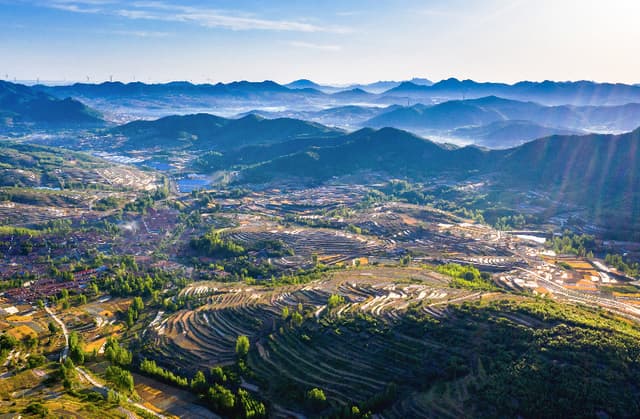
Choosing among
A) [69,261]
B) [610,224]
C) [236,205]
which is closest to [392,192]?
[236,205]

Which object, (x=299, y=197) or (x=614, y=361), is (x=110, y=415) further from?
(x=299, y=197)

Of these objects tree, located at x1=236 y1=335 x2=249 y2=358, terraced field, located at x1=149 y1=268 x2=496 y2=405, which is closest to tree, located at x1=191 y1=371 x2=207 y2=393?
terraced field, located at x1=149 y1=268 x2=496 y2=405

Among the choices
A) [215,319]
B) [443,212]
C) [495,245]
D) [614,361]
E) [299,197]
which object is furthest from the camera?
[299,197]

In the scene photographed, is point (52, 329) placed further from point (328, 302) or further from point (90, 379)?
point (328, 302)

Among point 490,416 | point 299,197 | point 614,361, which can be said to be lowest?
point 299,197

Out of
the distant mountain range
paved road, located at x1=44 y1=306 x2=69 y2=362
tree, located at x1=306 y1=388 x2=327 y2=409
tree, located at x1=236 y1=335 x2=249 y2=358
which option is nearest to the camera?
tree, located at x1=306 y1=388 x2=327 y2=409

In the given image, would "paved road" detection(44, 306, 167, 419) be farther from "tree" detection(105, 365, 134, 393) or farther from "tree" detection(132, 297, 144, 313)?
"tree" detection(132, 297, 144, 313)

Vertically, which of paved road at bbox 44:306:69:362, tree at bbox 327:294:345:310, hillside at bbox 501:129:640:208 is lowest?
paved road at bbox 44:306:69:362

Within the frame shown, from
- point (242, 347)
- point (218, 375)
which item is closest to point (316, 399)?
point (218, 375)
